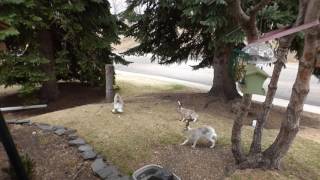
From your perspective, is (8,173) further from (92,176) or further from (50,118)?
(50,118)

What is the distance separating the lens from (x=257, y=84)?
4.24 metres

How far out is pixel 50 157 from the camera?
512 centimetres

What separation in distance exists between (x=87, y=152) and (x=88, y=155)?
0.31 feet

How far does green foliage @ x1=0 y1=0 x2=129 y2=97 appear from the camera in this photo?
838 cm

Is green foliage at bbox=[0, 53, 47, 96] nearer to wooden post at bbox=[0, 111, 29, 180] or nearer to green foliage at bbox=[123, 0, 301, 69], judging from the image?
green foliage at bbox=[123, 0, 301, 69]

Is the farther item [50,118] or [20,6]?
[20,6]

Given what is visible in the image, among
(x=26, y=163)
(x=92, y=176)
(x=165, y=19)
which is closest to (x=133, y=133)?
(x=92, y=176)

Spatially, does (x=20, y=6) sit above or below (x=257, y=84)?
above

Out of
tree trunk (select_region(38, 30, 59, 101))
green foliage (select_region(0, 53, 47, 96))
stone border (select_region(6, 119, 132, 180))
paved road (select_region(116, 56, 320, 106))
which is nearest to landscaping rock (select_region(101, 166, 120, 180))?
stone border (select_region(6, 119, 132, 180))

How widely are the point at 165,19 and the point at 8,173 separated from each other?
5.95m

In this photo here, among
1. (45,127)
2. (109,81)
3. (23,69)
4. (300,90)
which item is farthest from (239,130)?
(23,69)

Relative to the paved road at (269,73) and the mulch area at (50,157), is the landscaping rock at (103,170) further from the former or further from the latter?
the paved road at (269,73)

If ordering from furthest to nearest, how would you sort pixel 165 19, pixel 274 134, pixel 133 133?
1. pixel 165 19
2. pixel 274 134
3. pixel 133 133

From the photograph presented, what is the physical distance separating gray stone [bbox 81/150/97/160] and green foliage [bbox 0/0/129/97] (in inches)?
157
